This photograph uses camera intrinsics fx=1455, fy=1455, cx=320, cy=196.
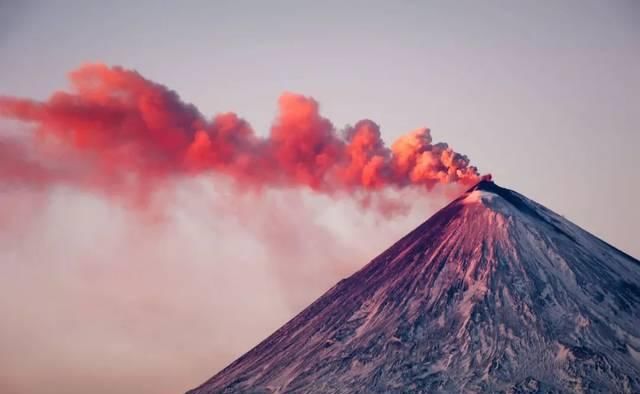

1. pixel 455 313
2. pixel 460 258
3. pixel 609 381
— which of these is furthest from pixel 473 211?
pixel 609 381

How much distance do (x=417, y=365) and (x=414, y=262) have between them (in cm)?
1834

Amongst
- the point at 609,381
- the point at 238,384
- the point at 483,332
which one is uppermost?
the point at 238,384

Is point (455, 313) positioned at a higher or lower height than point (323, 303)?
lower

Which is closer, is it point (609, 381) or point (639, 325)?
point (609, 381)

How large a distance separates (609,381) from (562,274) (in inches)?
671

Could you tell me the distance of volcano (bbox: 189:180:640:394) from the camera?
12244 cm

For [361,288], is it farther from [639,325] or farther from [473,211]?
[639,325]

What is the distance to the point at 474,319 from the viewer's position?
423ft

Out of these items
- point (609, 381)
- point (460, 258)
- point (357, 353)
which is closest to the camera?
point (609, 381)

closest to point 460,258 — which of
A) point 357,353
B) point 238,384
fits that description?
point 357,353

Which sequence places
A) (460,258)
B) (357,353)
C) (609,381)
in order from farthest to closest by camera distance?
1. (460,258)
2. (357,353)
3. (609,381)

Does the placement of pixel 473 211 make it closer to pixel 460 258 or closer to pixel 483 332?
pixel 460 258

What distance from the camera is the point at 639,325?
5094 inches

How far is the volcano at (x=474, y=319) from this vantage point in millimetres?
122438
